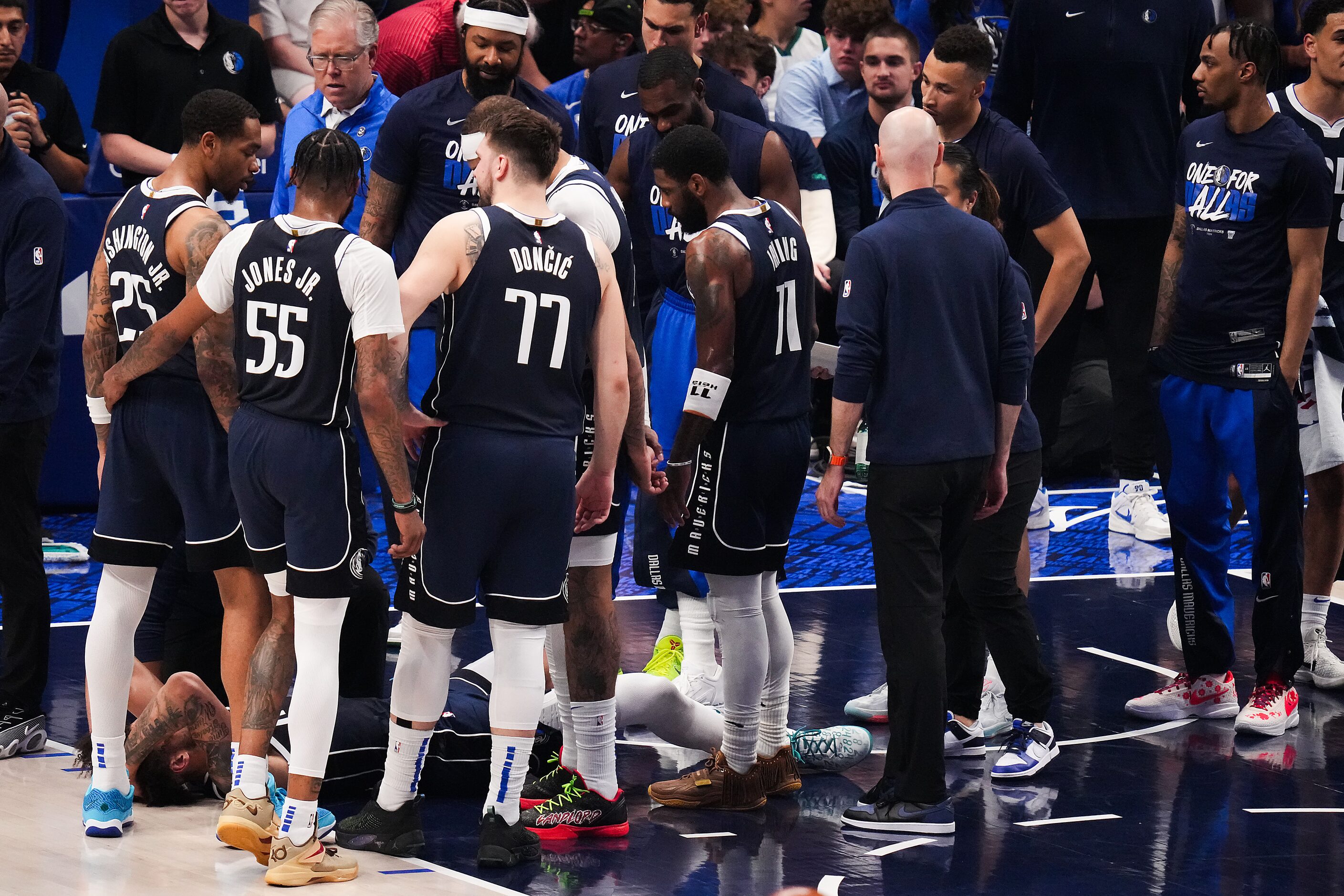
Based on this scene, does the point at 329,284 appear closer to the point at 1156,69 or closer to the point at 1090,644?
the point at 1090,644

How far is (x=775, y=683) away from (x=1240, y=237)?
2.52 meters

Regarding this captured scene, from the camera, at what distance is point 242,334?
494 cm

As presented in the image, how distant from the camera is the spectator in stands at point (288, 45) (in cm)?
1032

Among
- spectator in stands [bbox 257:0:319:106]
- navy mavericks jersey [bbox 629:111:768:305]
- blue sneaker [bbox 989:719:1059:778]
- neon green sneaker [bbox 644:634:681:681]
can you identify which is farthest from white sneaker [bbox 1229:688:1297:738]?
spectator in stands [bbox 257:0:319:106]

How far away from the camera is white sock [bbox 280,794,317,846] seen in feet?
16.0

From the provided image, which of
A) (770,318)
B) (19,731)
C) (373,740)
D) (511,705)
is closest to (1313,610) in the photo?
(770,318)

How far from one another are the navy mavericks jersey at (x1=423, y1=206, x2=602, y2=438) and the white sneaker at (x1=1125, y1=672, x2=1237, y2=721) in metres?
2.92

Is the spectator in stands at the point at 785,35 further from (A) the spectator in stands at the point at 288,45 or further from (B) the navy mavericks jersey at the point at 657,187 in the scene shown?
(B) the navy mavericks jersey at the point at 657,187

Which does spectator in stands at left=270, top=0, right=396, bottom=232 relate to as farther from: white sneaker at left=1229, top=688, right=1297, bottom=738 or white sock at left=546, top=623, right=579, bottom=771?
white sneaker at left=1229, top=688, right=1297, bottom=738

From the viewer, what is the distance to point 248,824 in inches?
195

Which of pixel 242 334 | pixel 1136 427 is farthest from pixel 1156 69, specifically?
pixel 242 334

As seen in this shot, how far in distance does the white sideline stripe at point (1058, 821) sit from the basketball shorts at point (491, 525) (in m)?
1.70

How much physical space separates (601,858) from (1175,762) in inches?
89.7

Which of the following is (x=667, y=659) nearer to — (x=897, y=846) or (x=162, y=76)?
(x=897, y=846)
